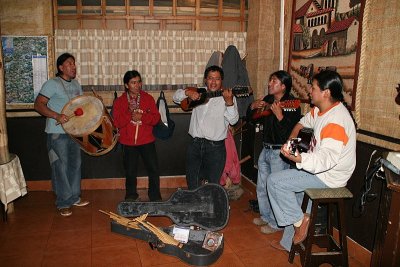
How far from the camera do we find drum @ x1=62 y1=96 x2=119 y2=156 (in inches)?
149

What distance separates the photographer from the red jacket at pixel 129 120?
13.4 ft

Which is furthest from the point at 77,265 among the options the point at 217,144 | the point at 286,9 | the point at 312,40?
the point at 286,9

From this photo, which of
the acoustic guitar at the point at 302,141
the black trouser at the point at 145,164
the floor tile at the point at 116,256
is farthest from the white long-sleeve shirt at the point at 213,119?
the floor tile at the point at 116,256

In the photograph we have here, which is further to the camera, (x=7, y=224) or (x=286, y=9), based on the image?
(x=286, y=9)

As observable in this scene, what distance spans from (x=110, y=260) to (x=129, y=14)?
3.34 meters

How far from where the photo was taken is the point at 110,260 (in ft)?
9.97

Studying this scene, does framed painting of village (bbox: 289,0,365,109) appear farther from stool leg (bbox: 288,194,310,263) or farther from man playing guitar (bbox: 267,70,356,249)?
stool leg (bbox: 288,194,310,263)

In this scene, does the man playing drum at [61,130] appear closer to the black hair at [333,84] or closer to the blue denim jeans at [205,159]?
the blue denim jeans at [205,159]

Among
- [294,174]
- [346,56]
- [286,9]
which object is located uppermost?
[286,9]

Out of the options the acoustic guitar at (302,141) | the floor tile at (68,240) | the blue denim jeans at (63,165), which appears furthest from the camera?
the blue denim jeans at (63,165)

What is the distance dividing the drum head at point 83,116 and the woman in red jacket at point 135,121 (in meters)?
0.31

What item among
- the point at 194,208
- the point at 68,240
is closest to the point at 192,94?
the point at 194,208

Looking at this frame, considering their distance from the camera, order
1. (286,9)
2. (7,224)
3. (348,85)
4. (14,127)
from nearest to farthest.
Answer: (348,85), (7,224), (286,9), (14,127)

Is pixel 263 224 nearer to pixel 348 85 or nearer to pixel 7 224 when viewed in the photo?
pixel 348 85
